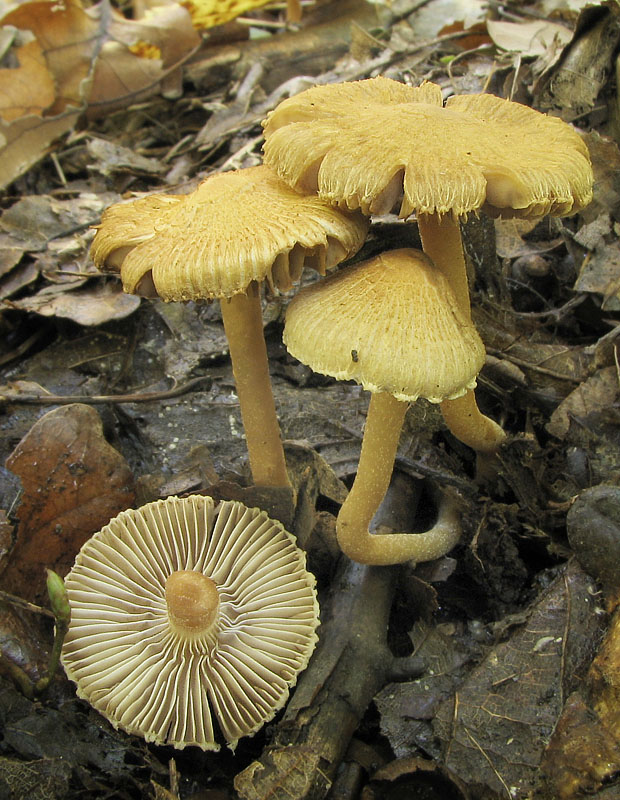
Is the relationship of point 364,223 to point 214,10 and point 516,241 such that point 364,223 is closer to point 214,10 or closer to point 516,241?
point 516,241

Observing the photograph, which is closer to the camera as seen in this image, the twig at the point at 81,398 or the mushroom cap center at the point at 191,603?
the mushroom cap center at the point at 191,603

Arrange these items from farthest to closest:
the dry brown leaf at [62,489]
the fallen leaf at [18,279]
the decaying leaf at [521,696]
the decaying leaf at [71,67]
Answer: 1. the decaying leaf at [71,67]
2. the fallen leaf at [18,279]
3. the dry brown leaf at [62,489]
4. the decaying leaf at [521,696]

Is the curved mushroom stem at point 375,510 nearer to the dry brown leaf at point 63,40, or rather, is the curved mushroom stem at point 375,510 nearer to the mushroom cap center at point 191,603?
the mushroom cap center at point 191,603

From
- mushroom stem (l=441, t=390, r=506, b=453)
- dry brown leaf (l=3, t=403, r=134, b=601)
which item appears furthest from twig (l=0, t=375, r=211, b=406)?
mushroom stem (l=441, t=390, r=506, b=453)

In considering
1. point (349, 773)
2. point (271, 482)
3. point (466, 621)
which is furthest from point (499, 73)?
point (349, 773)

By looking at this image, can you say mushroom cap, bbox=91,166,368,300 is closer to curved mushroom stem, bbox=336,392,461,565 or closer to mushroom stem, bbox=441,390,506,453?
curved mushroom stem, bbox=336,392,461,565

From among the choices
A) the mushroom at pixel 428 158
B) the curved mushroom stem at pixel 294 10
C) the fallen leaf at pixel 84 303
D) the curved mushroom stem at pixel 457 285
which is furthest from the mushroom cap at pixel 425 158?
the curved mushroom stem at pixel 294 10
